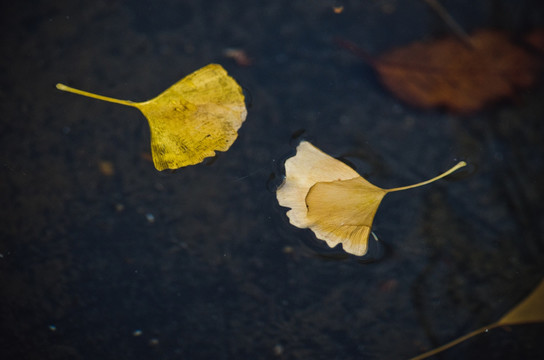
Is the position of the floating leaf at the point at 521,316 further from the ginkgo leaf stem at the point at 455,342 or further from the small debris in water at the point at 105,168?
the small debris in water at the point at 105,168

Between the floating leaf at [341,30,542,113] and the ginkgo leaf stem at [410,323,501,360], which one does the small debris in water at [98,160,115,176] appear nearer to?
the floating leaf at [341,30,542,113]

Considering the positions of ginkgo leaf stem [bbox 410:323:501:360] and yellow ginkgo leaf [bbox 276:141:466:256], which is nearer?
yellow ginkgo leaf [bbox 276:141:466:256]

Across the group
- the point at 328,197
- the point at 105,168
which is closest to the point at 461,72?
the point at 328,197

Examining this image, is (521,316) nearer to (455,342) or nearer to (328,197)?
(455,342)

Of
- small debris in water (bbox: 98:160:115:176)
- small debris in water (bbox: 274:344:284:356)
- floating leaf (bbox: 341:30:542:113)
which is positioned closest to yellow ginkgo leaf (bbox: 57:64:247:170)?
small debris in water (bbox: 98:160:115:176)

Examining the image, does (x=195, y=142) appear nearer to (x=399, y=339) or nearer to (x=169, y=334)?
(x=169, y=334)

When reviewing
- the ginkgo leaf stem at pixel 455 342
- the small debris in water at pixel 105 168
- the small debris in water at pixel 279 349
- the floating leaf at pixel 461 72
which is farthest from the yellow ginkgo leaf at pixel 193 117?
the ginkgo leaf stem at pixel 455 342
